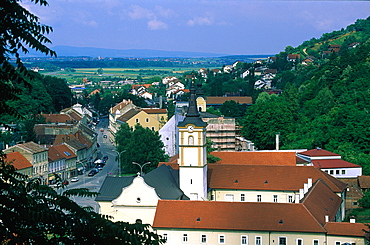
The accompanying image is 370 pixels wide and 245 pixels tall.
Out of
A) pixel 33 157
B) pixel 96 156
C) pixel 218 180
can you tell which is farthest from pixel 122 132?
pixel 218 180

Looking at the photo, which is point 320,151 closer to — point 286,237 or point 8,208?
point 286,237

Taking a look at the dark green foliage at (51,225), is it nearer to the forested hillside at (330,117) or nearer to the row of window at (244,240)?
the row of window at (244,240)

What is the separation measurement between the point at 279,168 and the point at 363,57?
58.0m

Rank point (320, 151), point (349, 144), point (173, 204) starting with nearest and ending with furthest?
point (173, 204)
point (320, 151)
point (349, 144)

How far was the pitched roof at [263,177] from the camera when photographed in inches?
1671

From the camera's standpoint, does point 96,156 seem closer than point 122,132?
No

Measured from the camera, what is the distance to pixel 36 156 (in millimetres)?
60875

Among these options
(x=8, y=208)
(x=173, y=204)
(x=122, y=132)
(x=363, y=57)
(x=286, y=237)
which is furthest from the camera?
(x=363, y=57)

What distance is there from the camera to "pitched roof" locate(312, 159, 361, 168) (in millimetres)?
52875

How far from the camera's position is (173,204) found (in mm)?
35594

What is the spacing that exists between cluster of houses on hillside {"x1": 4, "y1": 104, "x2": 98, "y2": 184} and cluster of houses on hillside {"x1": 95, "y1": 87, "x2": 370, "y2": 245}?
14.7m

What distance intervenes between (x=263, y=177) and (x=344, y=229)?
1107 cm

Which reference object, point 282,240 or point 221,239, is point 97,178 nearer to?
point 221,239

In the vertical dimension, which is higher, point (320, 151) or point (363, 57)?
point (363, 57)
